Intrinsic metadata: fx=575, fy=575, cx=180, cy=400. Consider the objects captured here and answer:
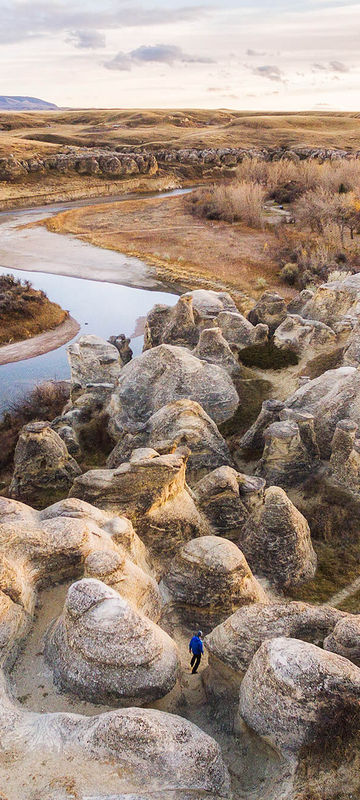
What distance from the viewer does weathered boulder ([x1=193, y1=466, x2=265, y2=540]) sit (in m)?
18.9

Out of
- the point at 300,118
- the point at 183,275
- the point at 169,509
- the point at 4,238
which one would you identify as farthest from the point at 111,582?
the point at 300,118

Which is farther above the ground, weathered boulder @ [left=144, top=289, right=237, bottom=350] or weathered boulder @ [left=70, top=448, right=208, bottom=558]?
weathered boulder @ [left=144, top=289, right=237, bottom=350]

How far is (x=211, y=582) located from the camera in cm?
1391

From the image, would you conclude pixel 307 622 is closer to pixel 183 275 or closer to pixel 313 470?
pixel 313 470

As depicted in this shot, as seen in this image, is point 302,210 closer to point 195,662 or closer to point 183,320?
point 183,320

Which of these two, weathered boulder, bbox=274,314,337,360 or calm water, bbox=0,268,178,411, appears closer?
weathered boulder, bbox=274,314,337,360

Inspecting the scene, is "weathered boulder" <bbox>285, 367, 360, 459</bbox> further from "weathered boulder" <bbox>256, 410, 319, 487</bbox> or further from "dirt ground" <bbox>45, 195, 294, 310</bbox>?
"dirt ground" <bbox>45, 195, 294, 310</bbox>

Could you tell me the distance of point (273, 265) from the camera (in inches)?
2359

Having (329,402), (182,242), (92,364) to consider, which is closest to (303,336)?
(329,402)

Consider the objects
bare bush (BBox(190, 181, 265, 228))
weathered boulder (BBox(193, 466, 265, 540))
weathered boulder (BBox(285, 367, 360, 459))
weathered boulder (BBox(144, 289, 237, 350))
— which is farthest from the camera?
bare bush (BBox(190, 181, 265, 228))

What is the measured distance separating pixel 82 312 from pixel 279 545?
1620 inches

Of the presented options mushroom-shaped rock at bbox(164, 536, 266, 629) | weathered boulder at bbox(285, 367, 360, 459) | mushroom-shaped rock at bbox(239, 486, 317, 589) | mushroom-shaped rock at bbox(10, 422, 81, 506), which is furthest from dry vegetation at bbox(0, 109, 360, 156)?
mushroom-shaped rock at bbox(164, 536, 266, 629)

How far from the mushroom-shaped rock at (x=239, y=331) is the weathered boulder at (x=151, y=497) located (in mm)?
17574

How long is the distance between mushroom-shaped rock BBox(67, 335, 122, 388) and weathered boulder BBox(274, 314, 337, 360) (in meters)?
9.45
